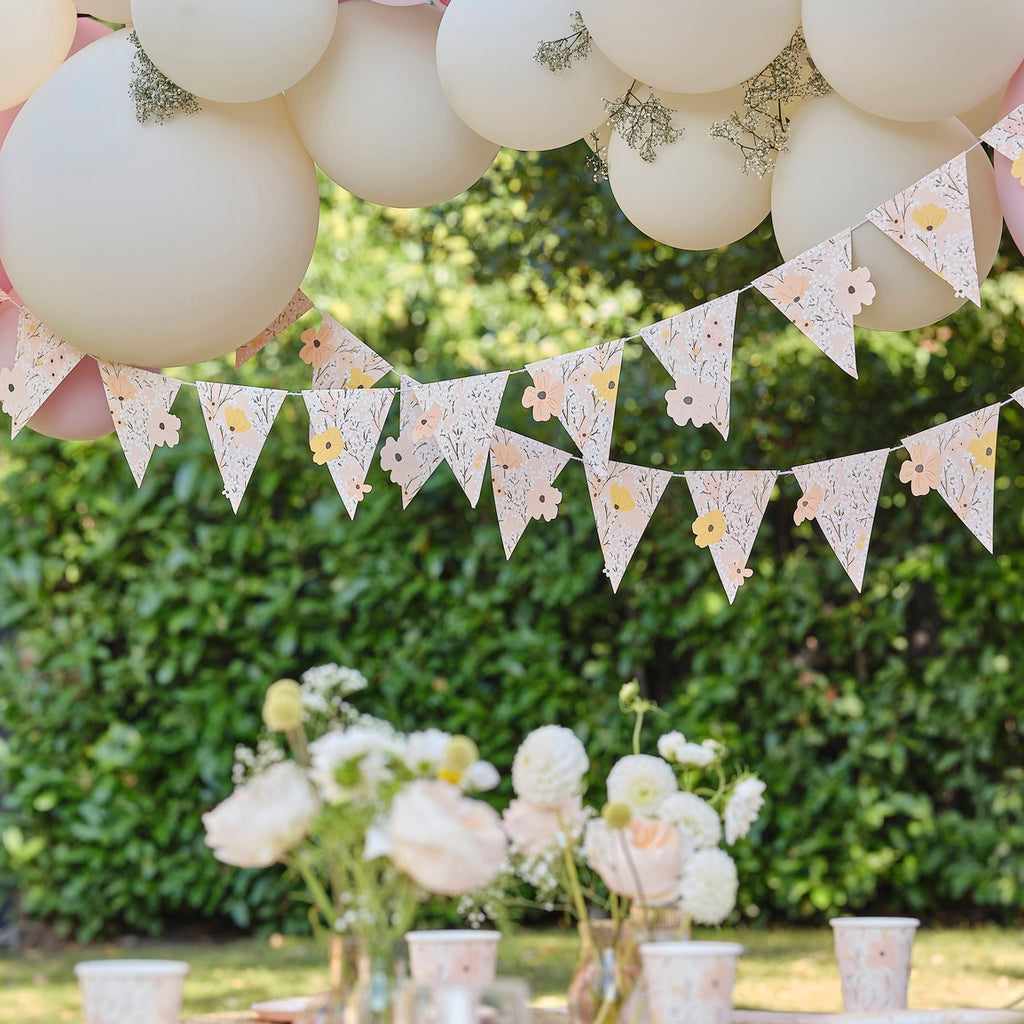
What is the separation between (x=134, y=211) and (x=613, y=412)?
71 centimetres

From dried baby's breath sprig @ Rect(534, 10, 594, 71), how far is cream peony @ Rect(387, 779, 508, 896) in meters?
1.08

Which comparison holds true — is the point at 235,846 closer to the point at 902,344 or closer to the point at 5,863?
the point at 5,863

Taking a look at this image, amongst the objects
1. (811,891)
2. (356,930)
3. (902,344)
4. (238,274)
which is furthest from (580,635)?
(356,930)

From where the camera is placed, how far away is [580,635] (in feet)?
13.2

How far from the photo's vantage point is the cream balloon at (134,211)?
74.1 inches

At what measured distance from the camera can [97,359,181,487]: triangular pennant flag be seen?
2.14 m

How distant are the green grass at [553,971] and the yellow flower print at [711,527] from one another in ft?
5.07

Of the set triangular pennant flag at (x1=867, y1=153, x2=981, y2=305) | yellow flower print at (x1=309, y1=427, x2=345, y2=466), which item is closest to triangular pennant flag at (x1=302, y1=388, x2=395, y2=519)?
yellow flower print at (x1=309, y1=427, x2=345, y2=466)

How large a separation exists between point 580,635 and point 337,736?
2.94m

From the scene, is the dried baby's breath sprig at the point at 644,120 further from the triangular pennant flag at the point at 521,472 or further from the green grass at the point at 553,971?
the green grass at the point at 553,971

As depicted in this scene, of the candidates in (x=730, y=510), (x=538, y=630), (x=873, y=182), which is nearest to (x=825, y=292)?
(x=873, y=182)

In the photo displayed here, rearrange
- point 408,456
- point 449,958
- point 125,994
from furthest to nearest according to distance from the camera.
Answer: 1. point 408,456
2. point 449,958
3. point 125,994

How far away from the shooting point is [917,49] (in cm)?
161

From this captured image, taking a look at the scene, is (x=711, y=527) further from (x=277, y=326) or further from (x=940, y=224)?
(x=277, y=326)
